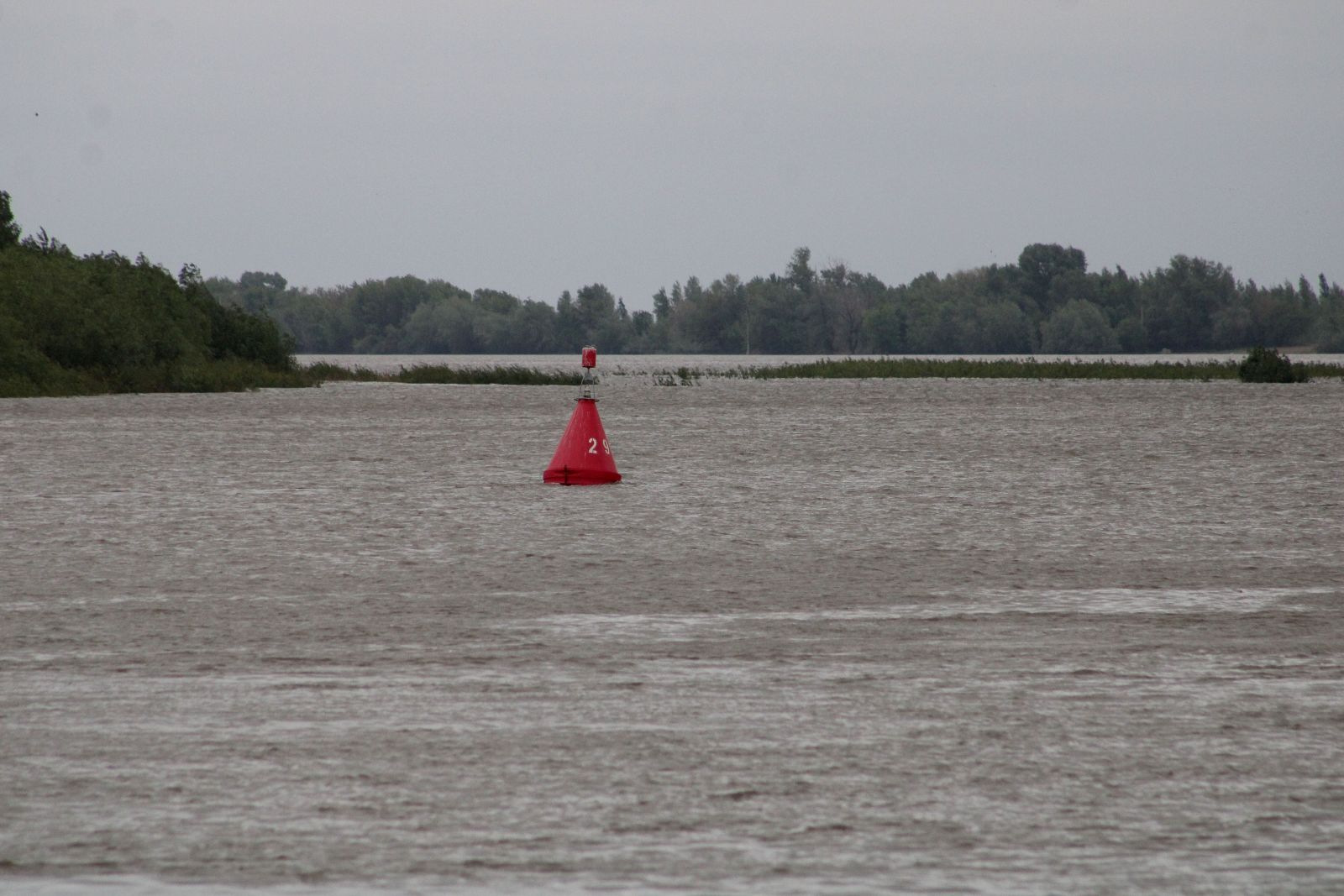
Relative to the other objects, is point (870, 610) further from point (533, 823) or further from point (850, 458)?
point (850, 458)

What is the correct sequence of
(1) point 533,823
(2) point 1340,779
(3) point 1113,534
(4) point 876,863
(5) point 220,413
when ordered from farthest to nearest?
(5) point 220,413
(3) point 1113,534
(2) point 1340,779
(1) point 533,823
(4) point 876,863

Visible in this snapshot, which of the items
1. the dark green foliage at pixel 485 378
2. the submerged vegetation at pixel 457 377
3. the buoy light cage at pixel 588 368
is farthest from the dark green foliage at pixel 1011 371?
the buoy light cage at pixel 588 368

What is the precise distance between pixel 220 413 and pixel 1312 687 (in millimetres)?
31380

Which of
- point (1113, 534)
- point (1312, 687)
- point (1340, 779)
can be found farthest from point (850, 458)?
point (1340, 779)

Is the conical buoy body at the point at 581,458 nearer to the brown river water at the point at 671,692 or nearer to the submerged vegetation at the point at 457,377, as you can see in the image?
the brown river water at the point at 671,692

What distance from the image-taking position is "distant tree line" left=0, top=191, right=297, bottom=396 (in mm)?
47125

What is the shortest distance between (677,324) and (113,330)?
447 feet

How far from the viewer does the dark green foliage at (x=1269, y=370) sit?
201ft

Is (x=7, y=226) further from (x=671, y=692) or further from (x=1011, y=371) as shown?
(x=671, y=692)

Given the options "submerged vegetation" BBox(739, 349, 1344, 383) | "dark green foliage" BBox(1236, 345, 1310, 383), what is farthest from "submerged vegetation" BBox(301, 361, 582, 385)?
"dark green foliage" BBox(1236, 345, 1310, 383)

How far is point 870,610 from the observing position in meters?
8.05

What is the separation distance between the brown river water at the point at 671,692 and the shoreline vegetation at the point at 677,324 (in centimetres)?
3620

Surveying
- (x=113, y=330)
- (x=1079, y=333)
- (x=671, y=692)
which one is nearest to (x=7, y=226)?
(x=113, y=330)

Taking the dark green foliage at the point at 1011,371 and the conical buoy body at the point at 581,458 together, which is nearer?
the conical buoy body at the point at 581,458
